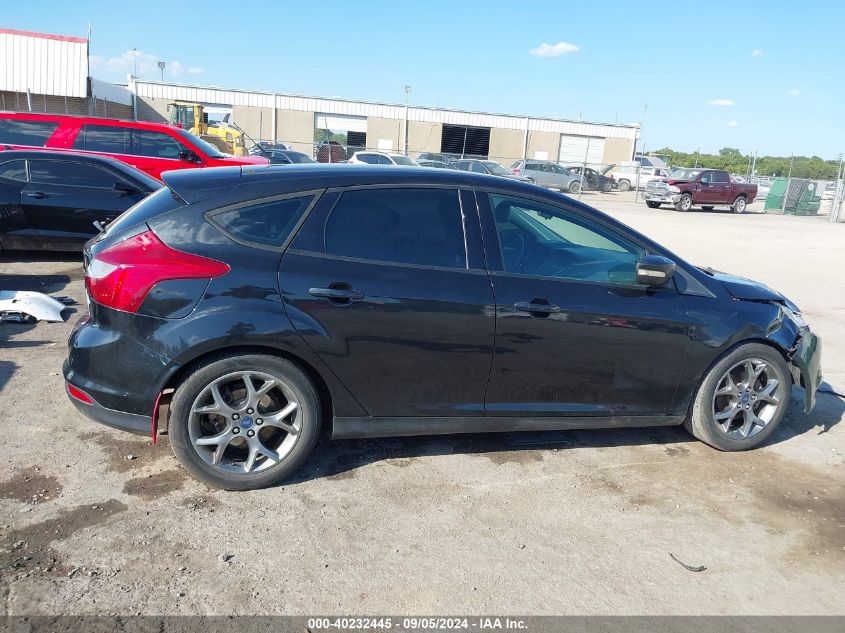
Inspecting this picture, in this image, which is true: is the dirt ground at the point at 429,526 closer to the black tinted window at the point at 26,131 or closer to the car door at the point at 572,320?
the car door at the point at 572,320

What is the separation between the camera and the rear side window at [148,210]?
11.5ft

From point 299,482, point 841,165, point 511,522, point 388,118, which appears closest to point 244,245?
point 299,482

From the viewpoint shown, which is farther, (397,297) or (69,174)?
(69,174)

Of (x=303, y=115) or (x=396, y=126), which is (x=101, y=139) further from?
(x=396, y=126)

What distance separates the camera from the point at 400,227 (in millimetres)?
3715

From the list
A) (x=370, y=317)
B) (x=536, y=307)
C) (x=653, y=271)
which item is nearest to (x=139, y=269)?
(x=370, y=317)

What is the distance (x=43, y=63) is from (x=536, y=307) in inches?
1293

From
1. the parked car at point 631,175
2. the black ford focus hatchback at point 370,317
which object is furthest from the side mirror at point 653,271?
the parked car at point 631,175

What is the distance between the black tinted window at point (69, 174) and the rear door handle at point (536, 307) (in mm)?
6951

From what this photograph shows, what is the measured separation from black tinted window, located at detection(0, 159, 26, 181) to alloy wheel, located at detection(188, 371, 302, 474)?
21.9 ft

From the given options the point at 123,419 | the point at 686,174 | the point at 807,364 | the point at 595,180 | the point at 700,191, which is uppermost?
the point at 686,174

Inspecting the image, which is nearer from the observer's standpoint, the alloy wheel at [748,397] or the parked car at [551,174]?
the alloy wheel at [748,397]

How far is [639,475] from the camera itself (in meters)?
4.05

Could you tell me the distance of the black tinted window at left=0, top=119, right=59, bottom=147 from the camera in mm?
10625
